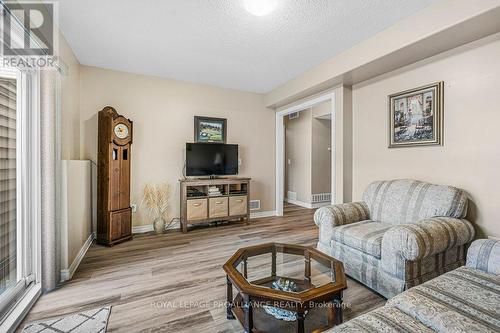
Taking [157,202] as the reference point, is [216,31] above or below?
above

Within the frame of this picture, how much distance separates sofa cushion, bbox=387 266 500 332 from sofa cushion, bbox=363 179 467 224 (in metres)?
0.73

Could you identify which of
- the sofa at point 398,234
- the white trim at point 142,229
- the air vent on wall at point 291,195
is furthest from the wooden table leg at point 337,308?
the air vent on wall at point 291,195

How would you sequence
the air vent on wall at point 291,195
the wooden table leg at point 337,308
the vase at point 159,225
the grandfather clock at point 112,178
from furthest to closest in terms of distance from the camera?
the air vent on wall at point 291,195 → the vase at point 159,225 → the grandfather clock at point 112,178 → the wooden table leg at point 337,308

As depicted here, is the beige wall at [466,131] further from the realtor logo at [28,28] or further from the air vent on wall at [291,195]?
the realtor logo at [28,28]

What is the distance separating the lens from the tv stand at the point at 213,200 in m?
3.60

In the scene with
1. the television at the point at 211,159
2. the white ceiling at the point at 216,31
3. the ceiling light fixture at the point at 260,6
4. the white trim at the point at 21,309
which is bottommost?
the white trim at the point at 21,309

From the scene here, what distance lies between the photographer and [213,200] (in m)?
3.77

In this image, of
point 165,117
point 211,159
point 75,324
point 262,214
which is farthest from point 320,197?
point 75,324

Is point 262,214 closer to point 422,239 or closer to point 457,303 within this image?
point 422,239

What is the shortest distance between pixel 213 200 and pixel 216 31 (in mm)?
2426

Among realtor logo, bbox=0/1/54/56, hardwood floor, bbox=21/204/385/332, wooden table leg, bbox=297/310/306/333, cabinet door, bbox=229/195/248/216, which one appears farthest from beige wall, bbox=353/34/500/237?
realtor logo, bbox=0/1/54/56

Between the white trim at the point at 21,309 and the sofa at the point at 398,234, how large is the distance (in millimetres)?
2511

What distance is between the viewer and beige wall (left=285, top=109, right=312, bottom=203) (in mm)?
5621

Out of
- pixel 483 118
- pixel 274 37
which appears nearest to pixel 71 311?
pixel 274 37
